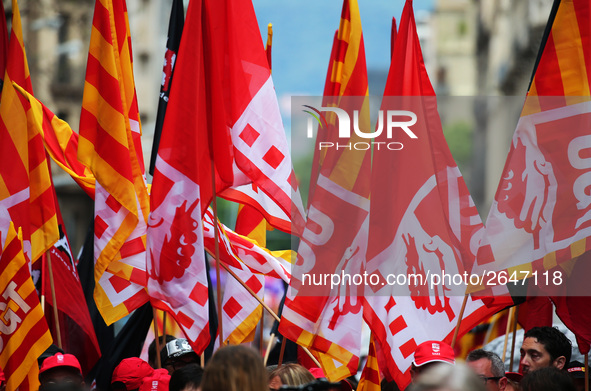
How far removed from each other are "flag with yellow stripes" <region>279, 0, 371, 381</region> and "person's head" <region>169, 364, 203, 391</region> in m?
1.34

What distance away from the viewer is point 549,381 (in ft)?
17.6

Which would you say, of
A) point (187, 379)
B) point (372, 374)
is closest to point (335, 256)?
point (372, 374)

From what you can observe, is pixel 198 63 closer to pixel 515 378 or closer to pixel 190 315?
pixel 190 315

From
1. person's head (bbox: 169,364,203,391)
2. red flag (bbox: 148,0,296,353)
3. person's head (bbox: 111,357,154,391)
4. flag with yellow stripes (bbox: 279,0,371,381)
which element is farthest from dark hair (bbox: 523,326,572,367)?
person's head (bbox: 111,357,154,391)

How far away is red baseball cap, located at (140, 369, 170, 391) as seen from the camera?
6.71 m

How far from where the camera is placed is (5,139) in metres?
8.37

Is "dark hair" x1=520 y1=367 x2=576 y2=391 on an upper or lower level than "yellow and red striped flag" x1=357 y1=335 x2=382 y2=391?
upper

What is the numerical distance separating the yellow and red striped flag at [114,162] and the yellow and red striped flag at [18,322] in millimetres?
672

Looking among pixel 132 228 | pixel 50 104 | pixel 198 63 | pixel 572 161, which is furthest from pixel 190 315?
pixel 50 104

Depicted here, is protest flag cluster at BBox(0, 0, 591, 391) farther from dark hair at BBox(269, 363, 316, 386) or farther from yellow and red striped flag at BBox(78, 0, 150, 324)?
dark hair at BBox(269, 363, 316, 386)

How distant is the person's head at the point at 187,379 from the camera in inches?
234

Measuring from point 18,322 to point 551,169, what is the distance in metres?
4.32

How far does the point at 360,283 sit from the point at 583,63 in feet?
7.85

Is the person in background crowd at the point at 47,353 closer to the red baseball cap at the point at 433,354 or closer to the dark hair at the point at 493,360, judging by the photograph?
the red baseball cap at the point at 433,354
